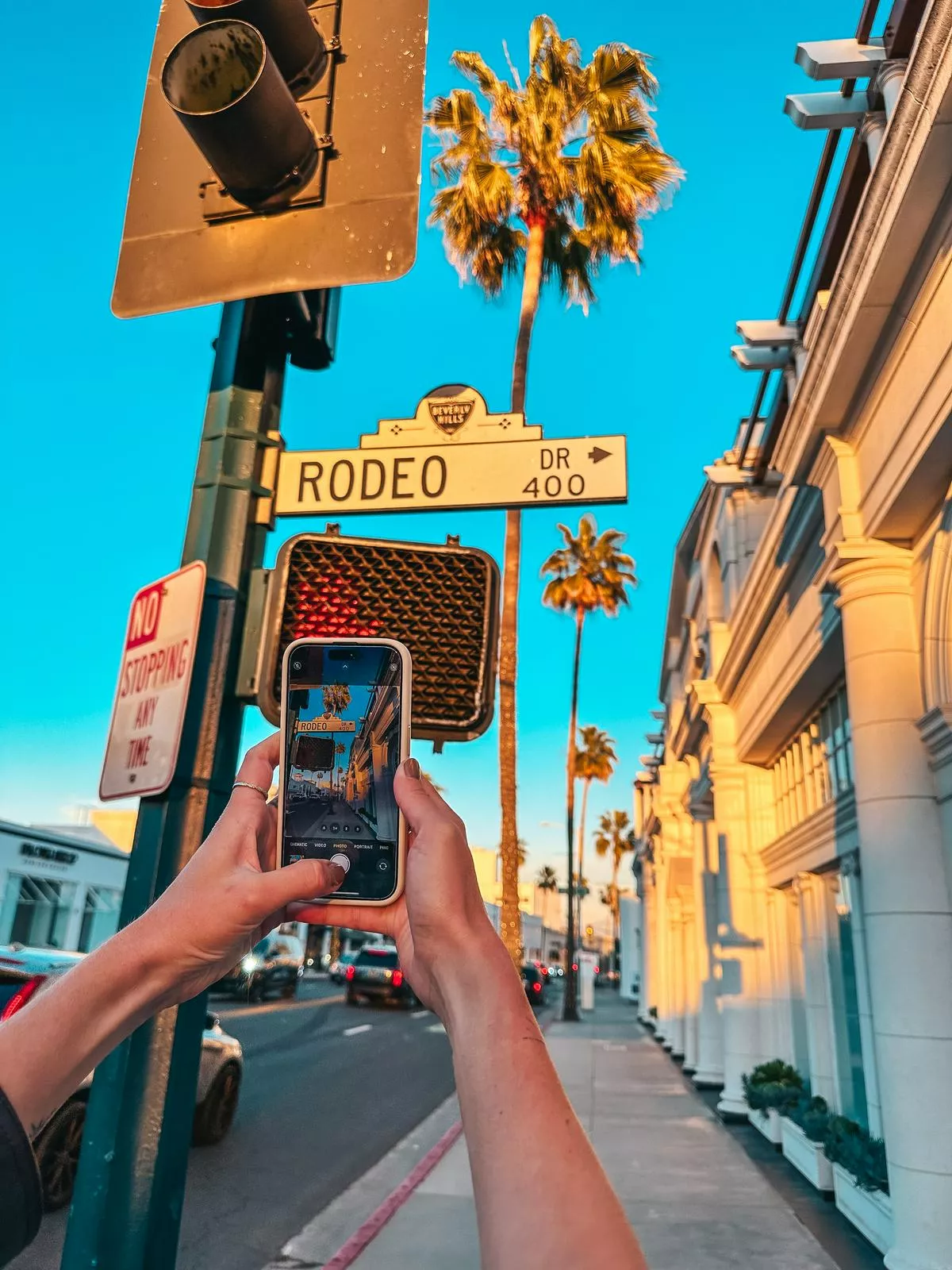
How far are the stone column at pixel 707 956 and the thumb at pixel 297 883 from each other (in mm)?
15673

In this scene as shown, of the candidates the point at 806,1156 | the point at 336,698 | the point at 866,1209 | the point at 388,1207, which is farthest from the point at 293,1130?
the point at 336,698

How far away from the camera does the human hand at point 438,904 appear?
1044mm

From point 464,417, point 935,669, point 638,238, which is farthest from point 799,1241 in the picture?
point 638,238

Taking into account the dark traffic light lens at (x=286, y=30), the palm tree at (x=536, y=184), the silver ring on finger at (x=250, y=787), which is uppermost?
the palm tree at (x=536, y=184)

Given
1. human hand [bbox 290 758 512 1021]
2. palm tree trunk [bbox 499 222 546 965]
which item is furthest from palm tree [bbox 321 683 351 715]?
palm tree trunk [bbox 499 222 546 965]

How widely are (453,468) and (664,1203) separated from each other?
7.99 meters

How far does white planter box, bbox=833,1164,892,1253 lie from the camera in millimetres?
6848

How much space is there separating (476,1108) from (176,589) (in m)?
1.86

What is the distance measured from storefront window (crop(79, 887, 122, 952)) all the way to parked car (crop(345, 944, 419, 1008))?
1285 centimetres

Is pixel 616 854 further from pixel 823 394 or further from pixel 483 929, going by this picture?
pixel 483 929

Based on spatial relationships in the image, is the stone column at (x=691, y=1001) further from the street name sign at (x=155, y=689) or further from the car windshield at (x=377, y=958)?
the street name sign at (x=155, y=689)

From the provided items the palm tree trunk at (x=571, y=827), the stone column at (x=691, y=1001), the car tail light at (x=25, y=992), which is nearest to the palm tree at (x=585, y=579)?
the palm tree trunk at (x=571, y=827)

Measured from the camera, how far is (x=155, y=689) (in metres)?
2.43

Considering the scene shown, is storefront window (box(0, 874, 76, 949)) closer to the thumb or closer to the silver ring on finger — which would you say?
the silver ring on finger
